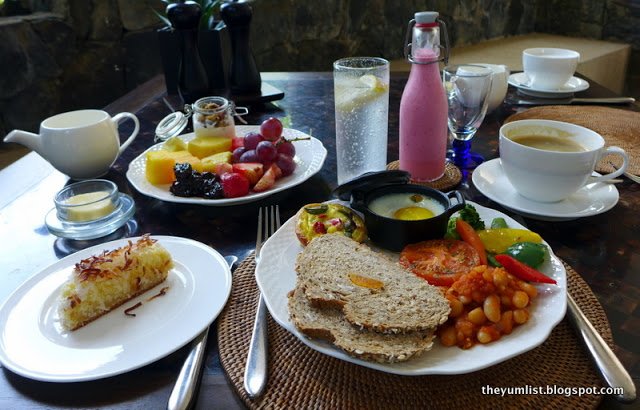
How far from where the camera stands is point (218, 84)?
7.71 ft

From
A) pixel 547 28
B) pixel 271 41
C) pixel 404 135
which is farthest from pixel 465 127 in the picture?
pixel 547 28

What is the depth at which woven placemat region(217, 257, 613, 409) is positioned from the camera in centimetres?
74

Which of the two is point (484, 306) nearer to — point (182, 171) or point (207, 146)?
point (182, 171)

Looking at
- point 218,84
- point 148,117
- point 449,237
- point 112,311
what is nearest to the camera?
point 112,311

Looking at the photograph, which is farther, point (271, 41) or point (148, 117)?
point (271, 41)

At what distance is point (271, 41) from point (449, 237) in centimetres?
309

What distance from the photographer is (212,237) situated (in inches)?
48.4

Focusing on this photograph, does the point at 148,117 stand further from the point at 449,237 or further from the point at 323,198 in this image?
the point at 449,237

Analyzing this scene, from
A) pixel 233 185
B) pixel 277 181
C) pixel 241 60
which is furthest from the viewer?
pixel 241 60

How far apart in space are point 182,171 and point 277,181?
262mm

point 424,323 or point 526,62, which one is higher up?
point 526,62

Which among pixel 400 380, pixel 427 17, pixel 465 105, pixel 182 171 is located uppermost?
pixel 427 17

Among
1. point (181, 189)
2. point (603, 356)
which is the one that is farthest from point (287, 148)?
point (603, 356)

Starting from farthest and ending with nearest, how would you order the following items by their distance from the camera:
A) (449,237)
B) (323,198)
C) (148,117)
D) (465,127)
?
1. (148,117)
2. (465,127)
3. (323,198)
4. (449,237)
